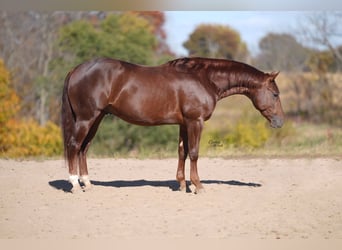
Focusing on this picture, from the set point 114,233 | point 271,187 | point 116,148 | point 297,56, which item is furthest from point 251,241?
point 297,56

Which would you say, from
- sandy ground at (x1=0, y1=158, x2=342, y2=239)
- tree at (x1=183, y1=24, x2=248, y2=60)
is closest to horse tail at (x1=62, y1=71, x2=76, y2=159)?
sandy ground at (x1=0, y1=158, x2=342, y2=239)

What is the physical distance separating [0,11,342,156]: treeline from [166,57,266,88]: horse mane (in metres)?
10.4

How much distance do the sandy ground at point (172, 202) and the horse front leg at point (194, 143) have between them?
0.68ft

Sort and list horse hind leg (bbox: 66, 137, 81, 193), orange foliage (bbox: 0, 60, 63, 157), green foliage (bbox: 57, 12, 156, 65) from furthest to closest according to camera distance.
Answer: green foliage (bbox: 57, 12, 156, 65)
orange foliage (bbox: 0, 60, 63, 157)
horse hind leg (bbox: 66, 137, 81, 193)

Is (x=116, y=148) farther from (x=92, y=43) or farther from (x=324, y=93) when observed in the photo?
(x=324, y=93)

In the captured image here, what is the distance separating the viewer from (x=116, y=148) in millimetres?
18359

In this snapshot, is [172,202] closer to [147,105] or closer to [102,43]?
[147,105]

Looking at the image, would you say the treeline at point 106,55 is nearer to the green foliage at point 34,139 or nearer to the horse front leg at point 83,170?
the green foliage at point 34,139

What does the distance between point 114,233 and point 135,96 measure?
6.77 feet

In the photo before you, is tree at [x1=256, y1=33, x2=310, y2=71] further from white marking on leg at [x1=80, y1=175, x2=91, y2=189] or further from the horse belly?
white marking on leg at [x1=80, y1=175, x2=91, y2=189]

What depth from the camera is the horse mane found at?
750cm

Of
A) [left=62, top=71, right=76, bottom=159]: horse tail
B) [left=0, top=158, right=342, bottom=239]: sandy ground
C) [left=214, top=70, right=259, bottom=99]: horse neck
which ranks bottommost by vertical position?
[left=0, top=158, right=342, bottom=239]: sandy ground

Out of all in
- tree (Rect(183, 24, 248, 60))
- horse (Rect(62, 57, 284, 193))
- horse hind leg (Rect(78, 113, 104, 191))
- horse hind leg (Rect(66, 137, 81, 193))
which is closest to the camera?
horse (Rect(62, 57, 284, 193))

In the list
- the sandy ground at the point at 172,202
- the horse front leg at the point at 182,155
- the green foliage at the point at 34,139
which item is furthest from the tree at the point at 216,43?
the horse front leg at the point at 182,155
